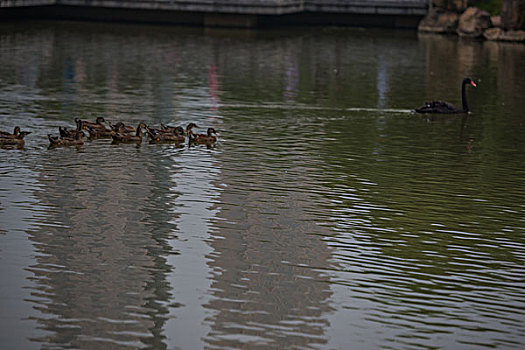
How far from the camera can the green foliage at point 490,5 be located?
5681 cm

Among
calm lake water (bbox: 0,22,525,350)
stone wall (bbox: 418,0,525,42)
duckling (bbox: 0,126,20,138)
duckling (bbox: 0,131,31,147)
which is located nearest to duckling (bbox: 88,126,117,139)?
calm lake water (bbox: 0,22,525,350)

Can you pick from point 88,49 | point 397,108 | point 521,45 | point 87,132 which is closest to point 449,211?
point 87,132

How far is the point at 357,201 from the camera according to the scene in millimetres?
16797

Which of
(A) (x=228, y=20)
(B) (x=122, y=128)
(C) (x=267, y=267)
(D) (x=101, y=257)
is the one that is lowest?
(C) (x=267, y=267)

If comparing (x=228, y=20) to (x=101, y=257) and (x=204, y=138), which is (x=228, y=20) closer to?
(x=204, y=138)

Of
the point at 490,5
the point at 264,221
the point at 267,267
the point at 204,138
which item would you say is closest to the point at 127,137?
the point at 204,138

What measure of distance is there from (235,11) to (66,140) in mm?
35923

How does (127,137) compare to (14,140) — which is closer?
(14,140)

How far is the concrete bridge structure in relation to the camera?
55.2m

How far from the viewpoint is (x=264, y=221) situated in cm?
1532

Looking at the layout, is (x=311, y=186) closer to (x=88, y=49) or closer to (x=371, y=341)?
(x=371, y=341)

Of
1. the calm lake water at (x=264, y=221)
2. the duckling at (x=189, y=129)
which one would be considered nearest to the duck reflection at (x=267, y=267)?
the calm lake water at (x=264, y=221)

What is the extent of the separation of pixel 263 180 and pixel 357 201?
85.5 inches

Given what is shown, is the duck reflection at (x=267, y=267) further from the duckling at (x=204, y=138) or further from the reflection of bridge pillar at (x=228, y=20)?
the reflection of bridge pillar at (x=228, y=20)
